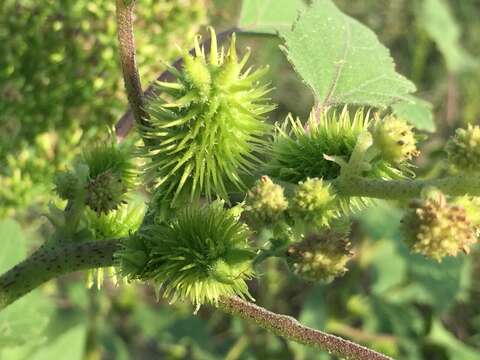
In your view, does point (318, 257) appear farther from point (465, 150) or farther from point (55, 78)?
point (55, 78)

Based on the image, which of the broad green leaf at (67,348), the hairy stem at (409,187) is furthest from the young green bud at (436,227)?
the broad green leaf at (67,348)

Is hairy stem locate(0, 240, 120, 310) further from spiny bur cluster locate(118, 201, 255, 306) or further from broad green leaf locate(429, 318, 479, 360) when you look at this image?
broad green leaf locate(429, 318, 479, 360)

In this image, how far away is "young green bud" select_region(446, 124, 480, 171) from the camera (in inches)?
29.8

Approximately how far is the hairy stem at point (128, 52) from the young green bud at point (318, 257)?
0.27 m

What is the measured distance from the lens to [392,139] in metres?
0.83

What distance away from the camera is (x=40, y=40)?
1.48 metres

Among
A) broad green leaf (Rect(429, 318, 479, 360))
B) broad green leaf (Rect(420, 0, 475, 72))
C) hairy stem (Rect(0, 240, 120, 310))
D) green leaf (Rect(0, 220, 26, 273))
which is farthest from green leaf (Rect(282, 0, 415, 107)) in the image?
broad green leaf (Rect(420, 0, 475, 72))

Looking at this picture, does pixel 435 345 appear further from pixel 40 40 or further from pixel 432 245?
pixel 432 245

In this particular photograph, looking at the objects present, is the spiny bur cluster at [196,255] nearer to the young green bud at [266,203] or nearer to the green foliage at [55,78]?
the young green bud at [266,203]

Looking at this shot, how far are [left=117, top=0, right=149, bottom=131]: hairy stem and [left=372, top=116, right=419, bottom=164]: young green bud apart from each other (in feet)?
0.96

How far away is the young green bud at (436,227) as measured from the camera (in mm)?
700

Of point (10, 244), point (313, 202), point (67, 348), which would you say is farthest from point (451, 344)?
point (313, 202)

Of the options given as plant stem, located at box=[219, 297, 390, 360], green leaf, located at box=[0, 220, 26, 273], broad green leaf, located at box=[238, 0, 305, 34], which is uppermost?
broad green leaf, located at box=[238, 0, 305, 34]

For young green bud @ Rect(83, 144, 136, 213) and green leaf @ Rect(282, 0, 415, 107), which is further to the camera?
green leaf @ Rect(282, 0, 415, 107)
